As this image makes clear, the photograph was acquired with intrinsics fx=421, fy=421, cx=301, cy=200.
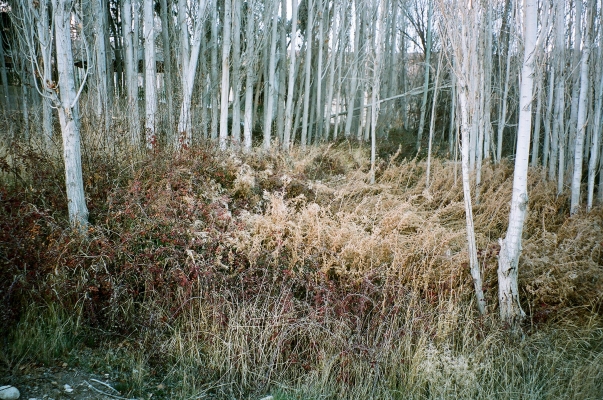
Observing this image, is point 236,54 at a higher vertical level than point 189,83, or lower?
higher

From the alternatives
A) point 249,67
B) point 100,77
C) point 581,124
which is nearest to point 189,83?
point 100,77

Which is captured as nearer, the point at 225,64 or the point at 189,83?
the point at 189,83

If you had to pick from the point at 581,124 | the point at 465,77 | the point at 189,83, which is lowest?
the point at 581,124

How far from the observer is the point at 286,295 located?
3801 mm

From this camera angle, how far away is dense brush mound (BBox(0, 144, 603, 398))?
333cm

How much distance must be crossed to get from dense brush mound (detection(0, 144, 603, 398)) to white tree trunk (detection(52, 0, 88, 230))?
0.26 meters

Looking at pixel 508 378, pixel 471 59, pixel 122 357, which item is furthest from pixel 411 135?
pixel 122 357

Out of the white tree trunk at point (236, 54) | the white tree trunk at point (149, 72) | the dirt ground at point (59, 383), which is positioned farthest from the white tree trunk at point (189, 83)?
the dirt ground at point (59, 383)

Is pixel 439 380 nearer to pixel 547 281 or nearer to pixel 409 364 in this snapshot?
pixel 409 364

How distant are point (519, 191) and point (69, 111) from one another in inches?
166

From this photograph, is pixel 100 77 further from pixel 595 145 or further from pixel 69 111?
pixel 595 145

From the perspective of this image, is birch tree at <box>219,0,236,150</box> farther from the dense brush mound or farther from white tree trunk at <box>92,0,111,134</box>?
the dense brush mound

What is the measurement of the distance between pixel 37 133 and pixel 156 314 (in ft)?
14.0

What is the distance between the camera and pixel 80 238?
12.9 feet
